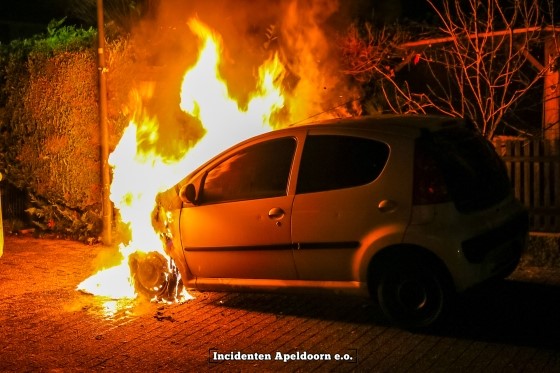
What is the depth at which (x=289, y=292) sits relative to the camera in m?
6.15

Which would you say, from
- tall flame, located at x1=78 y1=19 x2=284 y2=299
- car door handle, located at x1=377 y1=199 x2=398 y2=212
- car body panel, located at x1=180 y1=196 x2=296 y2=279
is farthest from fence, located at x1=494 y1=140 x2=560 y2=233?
car body panel, located at x1=180 y1=196 x2=296 y2=279

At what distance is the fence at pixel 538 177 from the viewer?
27.3ft

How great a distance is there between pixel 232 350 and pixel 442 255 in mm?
1797

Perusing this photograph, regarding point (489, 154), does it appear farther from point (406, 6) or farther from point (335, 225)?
point (406, 6)

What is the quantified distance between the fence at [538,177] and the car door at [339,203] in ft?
11.0

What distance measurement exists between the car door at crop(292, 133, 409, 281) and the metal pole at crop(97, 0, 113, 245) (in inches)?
177

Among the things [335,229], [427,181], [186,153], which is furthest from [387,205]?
[186,153]

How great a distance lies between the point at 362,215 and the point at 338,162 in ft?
1.70

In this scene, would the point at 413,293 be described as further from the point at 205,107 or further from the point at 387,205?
the point at 205,107

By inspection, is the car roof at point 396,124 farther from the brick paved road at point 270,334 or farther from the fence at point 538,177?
the fence at point 538,177

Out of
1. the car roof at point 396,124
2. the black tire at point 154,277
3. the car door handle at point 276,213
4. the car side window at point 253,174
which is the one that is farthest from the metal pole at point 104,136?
the car door handle at point 276,213

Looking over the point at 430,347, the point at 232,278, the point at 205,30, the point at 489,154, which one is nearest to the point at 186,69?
the point at 205,30

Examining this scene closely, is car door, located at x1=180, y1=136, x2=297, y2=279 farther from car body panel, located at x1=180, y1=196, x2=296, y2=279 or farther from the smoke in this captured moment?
the smoke

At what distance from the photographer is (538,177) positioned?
8.43 m
